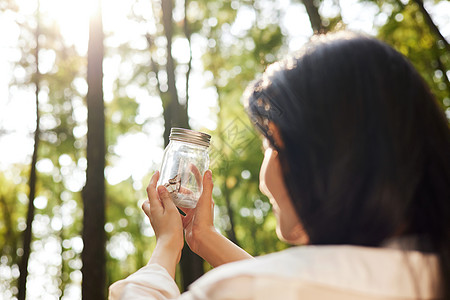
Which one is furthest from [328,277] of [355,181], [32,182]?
[32,182]

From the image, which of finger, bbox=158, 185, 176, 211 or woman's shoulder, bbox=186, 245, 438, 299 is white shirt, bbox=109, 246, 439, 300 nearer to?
woman's shoulder, bbox=186, 245, 438, 299

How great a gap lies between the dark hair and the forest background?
5669 millimetres

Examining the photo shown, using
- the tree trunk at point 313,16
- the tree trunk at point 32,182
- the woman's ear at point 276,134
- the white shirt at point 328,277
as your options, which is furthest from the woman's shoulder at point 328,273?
the tree trunk at point 32,182

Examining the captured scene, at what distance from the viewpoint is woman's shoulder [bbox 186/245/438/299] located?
1.05 metres

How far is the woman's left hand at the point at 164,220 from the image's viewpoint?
1835mm

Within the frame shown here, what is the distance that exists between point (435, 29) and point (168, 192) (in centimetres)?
605

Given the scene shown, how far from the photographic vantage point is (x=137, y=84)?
12578 mm

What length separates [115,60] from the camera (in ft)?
40.0

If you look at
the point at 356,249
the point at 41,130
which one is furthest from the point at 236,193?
the point at 356,249

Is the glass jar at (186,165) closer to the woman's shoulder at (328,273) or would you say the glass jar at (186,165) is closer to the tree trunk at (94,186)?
the woman's shoulder at (328,273)

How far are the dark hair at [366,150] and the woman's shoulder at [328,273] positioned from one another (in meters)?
0.10

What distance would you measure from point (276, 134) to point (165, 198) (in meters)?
0.77

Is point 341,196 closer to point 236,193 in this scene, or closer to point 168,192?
point 168,192

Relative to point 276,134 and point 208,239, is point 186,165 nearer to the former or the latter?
point 208,239
